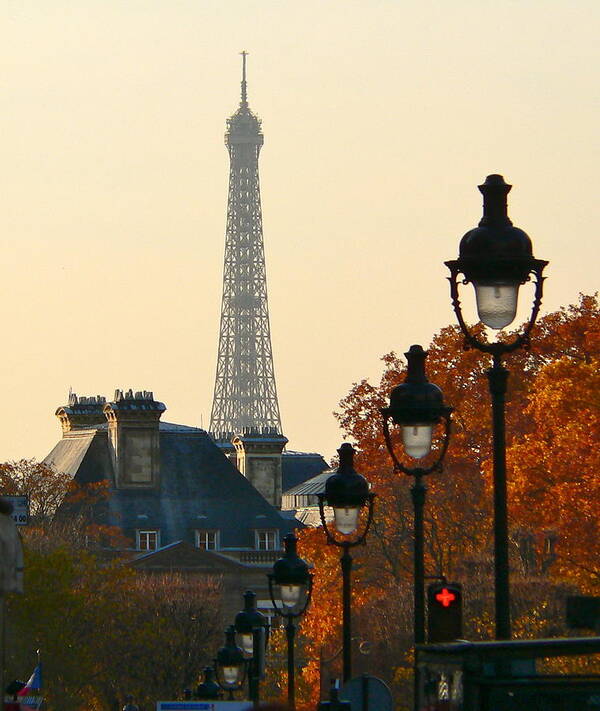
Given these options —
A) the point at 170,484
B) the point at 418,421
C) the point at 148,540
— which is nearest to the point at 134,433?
the point at 170,484

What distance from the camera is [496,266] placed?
687 inches

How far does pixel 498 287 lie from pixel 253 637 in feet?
67.5

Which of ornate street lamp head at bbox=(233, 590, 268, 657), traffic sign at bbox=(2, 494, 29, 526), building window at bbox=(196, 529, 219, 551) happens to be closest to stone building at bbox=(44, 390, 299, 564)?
building window at bbox=(196, 529, 219, 551)

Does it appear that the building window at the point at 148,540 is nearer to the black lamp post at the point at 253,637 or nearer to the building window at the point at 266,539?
the building window at the point at 266,539

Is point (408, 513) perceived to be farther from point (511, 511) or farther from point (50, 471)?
point (50, 471)

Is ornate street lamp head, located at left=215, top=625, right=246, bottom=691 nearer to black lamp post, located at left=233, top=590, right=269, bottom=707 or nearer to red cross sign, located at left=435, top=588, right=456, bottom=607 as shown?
black lamp post, located at left=233, top=590, right=269, bottom=707

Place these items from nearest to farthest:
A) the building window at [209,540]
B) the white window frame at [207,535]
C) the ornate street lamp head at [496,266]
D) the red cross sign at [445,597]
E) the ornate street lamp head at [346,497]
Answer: the ornate street lamp head at [496,266] → the red cross sign at [445,597] → the ornate street lamp head at [346,497] → the white window frame at [207,535] → the building window at [209,540]

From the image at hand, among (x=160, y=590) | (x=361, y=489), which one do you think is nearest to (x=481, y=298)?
(x=361, y=489)

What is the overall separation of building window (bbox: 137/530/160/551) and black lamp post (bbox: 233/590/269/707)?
70.0 metres

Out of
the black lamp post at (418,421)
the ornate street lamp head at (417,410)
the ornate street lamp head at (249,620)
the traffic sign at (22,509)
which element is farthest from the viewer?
the ornate street lamp head at (249,620)

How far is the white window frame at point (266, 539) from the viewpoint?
116m

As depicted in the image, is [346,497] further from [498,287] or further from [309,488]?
[309,488]

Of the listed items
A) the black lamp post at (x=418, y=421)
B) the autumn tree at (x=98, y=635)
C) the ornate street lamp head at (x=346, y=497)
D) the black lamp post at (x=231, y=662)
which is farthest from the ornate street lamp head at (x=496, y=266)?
the autumn tree at (x=98, y=635)

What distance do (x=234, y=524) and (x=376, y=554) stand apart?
152 ft
